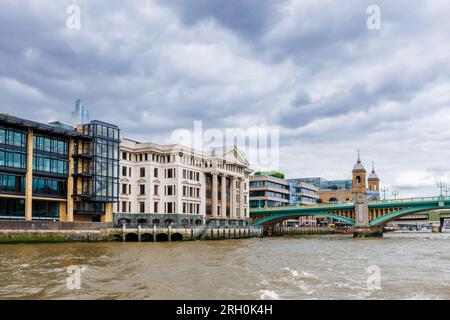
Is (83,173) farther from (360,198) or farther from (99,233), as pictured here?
(360,198)

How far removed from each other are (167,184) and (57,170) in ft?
74.9

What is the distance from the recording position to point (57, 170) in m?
76.1

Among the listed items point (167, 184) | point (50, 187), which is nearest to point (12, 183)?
point (50, 187)

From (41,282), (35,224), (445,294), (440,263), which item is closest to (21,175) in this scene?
(35,224)

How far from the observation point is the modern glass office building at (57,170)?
69.8 metres

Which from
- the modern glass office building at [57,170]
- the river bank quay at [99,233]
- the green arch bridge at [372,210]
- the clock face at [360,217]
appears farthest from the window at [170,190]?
the clock face at [360,217]

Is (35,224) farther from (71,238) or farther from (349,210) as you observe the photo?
(349,210)

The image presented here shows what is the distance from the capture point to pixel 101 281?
92.4ft

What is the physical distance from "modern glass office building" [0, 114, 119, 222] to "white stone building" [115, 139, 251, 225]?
6305 mm

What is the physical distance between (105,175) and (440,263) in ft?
177

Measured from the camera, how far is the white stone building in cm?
8988

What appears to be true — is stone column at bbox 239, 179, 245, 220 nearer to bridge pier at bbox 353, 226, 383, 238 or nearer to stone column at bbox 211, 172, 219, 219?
stone column at bbox 211, 172, 219, 219

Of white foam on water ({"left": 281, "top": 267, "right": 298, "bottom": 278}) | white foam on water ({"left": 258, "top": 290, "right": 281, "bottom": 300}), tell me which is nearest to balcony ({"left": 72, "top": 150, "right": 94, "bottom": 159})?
white foam on water ({"left": 281, "top": 267, "right": 298, "bottom": 278})

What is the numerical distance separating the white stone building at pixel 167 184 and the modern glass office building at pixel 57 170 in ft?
20.7
